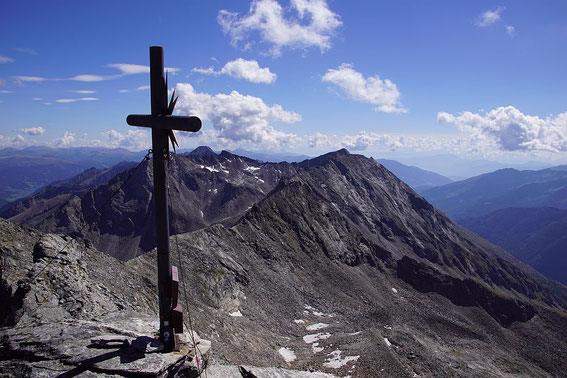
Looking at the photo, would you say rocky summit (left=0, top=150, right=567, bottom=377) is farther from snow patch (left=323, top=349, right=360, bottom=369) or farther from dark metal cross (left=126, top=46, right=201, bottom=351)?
dark metal cross (left=126, top=46, right=201, bottom=351)

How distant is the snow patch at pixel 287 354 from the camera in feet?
126

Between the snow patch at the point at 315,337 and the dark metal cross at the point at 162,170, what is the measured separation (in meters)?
37.2

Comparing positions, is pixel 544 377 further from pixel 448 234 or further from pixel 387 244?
pixel 448 234

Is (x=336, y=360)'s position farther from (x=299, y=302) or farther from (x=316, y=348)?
(x=299, y=302)

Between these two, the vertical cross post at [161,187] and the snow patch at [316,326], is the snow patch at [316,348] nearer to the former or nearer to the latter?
the snow patch at [316,326]

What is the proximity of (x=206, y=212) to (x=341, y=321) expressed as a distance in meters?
141

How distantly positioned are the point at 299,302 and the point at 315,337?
44.9 feet

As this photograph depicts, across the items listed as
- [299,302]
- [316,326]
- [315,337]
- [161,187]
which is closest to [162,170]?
[161,187]

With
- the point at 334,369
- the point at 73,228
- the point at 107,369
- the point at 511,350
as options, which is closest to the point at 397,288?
the point at 511,350

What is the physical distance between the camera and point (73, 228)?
175875 millimetres

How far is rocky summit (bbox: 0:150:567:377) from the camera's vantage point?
20078mm

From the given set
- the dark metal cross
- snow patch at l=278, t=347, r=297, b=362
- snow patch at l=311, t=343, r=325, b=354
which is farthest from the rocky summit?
the dark metal cross

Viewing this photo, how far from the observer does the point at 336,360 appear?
37.9 m

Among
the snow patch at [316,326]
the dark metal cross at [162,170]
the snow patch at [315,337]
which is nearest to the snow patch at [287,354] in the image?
the snow patch at [315,337]
